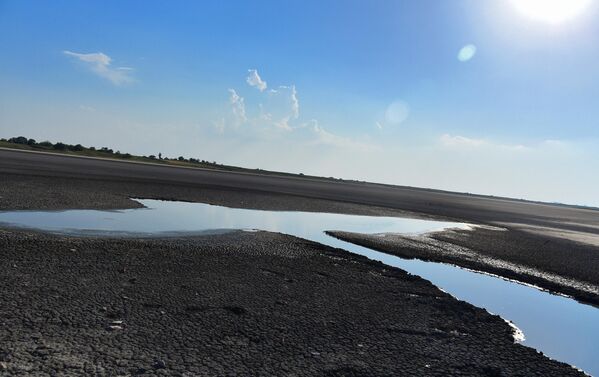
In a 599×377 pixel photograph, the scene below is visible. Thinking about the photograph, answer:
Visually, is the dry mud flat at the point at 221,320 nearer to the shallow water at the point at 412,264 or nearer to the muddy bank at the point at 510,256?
the shallow water at the point at 412,264

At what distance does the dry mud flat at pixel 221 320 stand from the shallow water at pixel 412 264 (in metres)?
1.14

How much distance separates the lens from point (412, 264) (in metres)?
16.3

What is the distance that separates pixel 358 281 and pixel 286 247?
177 inches

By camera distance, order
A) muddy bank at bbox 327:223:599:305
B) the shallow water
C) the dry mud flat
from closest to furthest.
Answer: the dry mud flat → the shallow water → muddy bank at bbox 327:223:599:305

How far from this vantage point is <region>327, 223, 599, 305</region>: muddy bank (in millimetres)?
15855

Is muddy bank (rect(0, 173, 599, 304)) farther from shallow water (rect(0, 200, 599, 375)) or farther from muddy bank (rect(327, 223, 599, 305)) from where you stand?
shallow water (rect(0, 200, 599, 375))

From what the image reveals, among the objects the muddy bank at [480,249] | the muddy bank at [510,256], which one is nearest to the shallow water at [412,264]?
the muddy bank at [510,256]

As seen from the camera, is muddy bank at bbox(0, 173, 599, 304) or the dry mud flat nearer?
the dry mud flat

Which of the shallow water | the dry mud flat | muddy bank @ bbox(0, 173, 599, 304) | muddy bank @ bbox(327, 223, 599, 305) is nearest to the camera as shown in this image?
the dry mud flat

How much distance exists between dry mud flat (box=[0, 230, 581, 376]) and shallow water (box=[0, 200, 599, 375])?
1.14 metres

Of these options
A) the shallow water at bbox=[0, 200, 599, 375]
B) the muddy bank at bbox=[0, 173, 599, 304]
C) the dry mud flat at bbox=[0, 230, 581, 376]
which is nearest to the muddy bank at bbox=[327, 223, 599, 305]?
the muddy bank at bbox=[0, 173, 599, 304]

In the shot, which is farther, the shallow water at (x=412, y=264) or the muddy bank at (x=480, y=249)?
the muddy bank at (x=480, y=249)

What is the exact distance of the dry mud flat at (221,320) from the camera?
242 inches

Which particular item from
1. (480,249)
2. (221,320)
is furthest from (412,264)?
(221,320)
